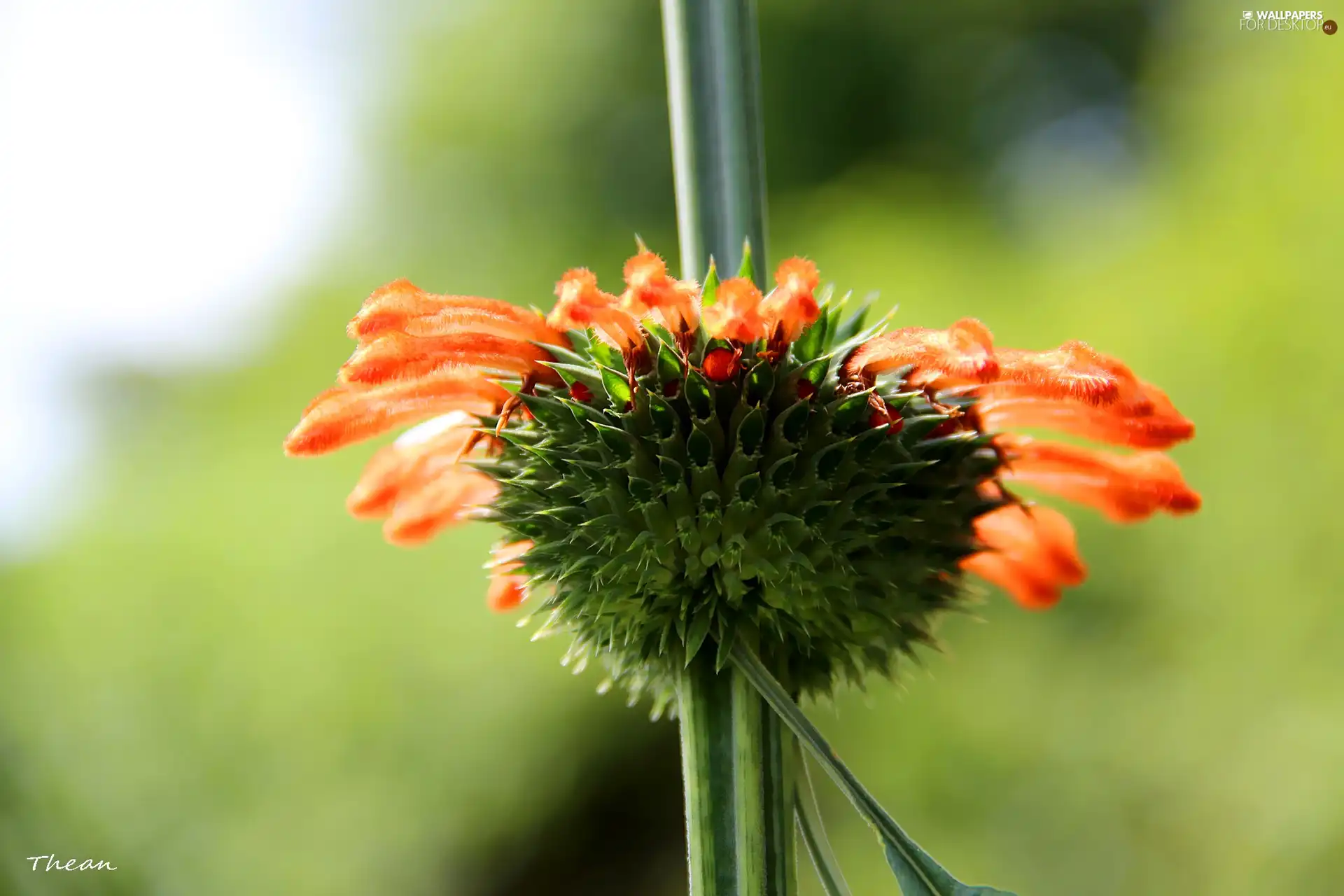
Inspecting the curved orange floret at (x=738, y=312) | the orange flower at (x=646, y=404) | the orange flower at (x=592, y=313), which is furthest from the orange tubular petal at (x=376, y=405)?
the curved orange floret at (x=738, y=312)

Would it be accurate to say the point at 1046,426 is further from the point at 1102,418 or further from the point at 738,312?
the point at 738,312

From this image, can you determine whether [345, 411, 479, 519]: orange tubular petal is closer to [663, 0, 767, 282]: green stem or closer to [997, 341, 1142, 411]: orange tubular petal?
[663, 0, 767, 282]: green stem

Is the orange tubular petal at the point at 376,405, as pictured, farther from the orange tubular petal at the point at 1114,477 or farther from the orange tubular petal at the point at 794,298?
the orange tubular petal at the point at 1114,477

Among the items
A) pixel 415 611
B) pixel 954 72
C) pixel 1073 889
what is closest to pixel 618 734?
pixel 415 611

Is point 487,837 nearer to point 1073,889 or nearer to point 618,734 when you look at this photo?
point 618,734

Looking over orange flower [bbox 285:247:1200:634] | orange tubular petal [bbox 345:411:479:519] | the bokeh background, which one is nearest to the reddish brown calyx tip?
orange flower [bbox 285:247:1200:634]
